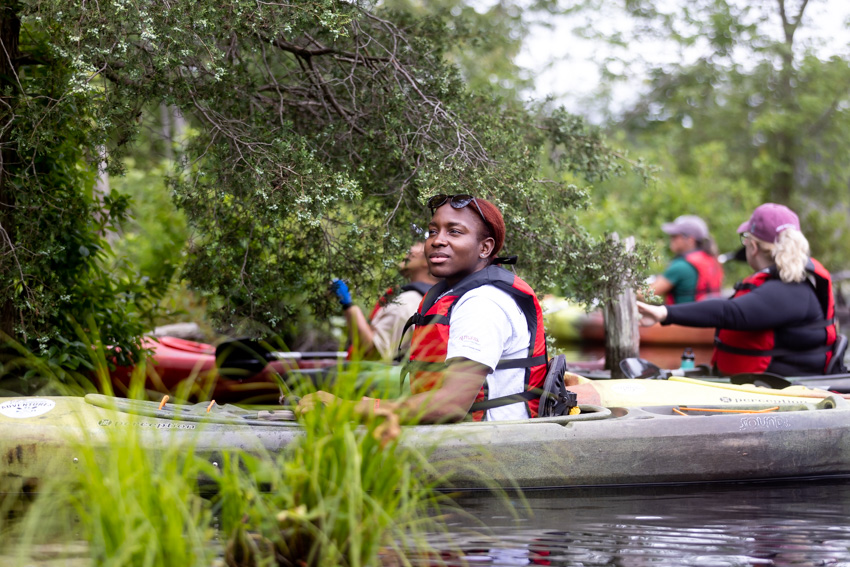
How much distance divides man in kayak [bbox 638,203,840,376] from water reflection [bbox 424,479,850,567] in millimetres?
1370

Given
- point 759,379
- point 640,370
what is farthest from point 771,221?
point 640,370

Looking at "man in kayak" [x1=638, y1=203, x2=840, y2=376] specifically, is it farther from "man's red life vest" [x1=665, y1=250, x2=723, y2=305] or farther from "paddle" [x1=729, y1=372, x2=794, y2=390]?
"man's red life vest" [x1=665, y1=250, x2=723, y2=305]

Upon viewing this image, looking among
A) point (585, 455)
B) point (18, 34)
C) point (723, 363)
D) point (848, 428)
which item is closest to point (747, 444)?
point (848, 428)

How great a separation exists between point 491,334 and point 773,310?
285 centimetres

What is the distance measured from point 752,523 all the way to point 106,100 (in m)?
3.48

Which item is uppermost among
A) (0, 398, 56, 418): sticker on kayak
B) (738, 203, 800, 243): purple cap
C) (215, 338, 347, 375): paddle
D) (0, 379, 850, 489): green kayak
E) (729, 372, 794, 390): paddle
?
(738, 203, 800, 243): purple cap

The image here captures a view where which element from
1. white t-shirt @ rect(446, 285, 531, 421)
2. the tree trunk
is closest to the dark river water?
white t-shirt @ rect(446, 285, 531, 421)

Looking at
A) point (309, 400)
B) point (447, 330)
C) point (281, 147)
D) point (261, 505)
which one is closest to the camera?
point (261, 505)

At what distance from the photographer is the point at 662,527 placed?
11.6ft

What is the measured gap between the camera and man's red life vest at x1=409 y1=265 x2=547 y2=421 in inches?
133

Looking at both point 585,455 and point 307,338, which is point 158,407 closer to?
point 585,455

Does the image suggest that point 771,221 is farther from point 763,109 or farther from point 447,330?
point 763,109

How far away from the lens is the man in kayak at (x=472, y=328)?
3248 mm

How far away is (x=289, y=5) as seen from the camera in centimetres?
404
